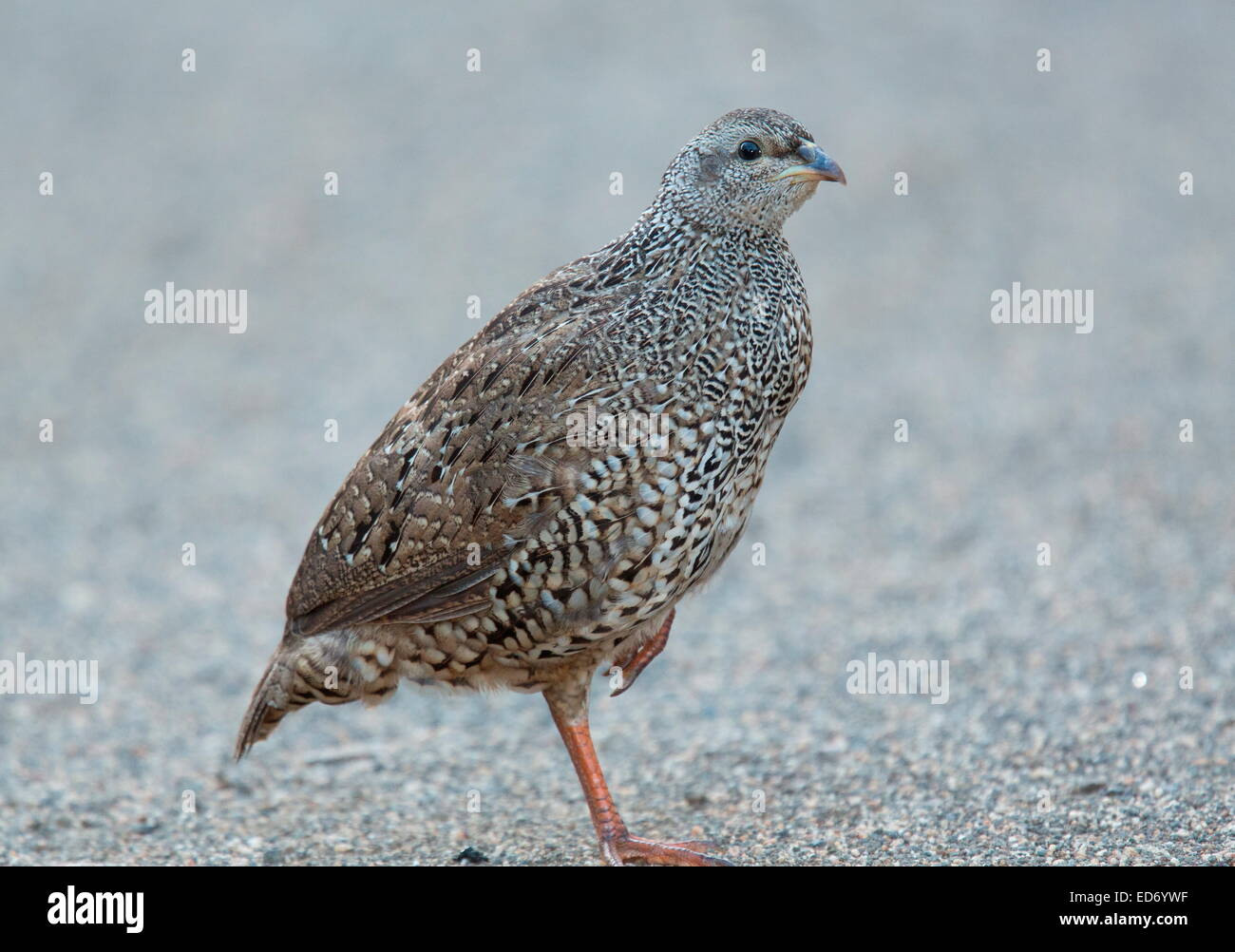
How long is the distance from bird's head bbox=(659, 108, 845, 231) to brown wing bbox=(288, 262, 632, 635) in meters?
0.53

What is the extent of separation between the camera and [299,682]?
237 inches

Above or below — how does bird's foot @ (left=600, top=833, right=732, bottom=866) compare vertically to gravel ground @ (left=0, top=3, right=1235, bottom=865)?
below

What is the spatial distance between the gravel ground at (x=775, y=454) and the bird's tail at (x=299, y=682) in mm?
652

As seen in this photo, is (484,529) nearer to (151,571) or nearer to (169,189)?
(151,571)

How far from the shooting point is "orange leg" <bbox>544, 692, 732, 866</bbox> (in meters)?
5.89

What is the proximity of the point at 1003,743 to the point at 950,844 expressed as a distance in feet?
4.18

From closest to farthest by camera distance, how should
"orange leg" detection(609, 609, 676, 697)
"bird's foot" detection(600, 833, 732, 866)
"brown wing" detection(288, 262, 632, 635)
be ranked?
"brown wing" detection(288, 262, 632, 635)
"bird's foot" detection(600, 833, 732, 866)
"orange leg" detection(609, 609, 676, 697)

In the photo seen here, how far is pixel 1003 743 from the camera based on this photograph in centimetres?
705

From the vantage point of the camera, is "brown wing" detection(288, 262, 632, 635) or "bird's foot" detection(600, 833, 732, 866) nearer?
"brown wing" detection(288, 262, 632, 635)
